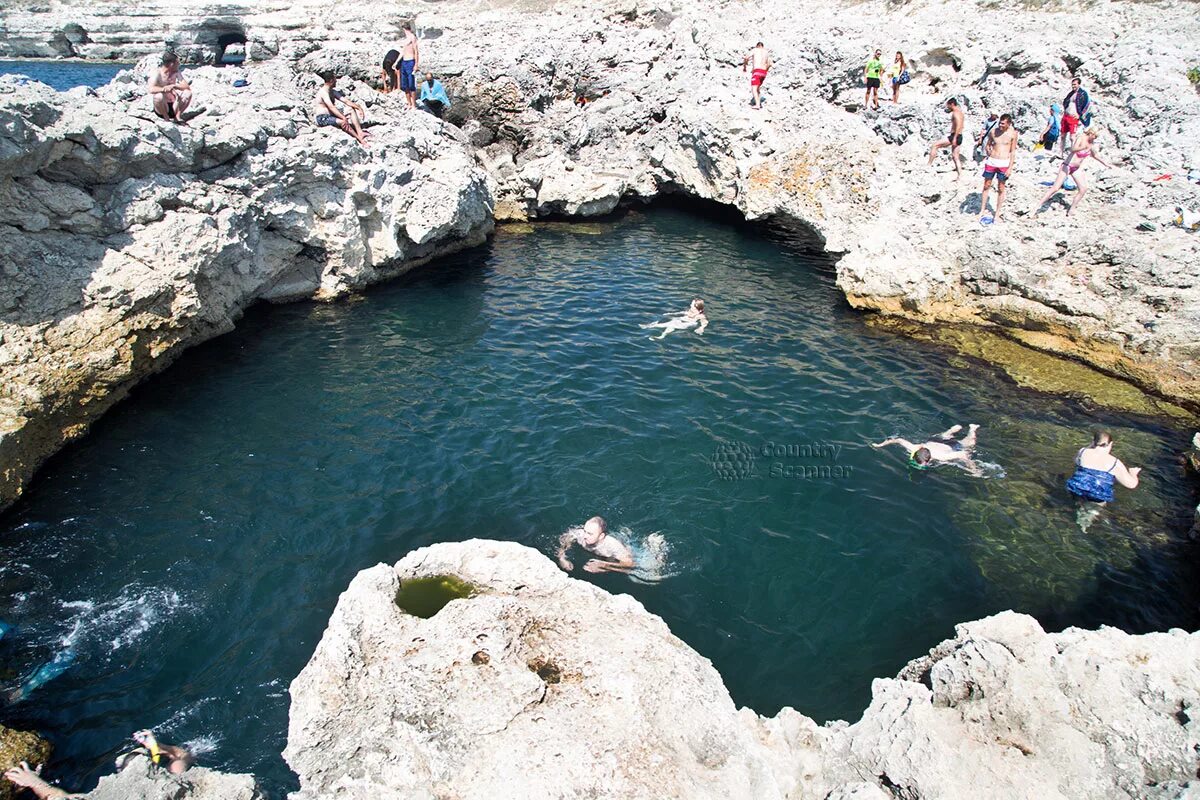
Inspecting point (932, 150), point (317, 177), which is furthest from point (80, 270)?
point (932, 150)

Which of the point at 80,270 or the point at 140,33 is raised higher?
the point at 140,33

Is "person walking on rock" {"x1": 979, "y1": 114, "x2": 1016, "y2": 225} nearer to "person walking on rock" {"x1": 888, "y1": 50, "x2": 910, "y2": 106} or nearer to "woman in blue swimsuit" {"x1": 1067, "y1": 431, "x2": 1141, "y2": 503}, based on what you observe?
"person walking on rock" {"x1": 888, "y1": 50, "x2": 910, "y2": 106}

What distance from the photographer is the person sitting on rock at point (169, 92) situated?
15.2 metres

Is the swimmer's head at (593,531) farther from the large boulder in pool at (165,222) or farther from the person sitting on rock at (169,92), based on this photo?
the person sitting on rock at (169,92)

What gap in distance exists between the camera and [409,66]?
2309cm

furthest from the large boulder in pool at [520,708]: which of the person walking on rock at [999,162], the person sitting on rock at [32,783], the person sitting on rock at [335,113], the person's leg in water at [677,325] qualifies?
the person walking on rock at [999,162]

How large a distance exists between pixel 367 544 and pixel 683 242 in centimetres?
1745

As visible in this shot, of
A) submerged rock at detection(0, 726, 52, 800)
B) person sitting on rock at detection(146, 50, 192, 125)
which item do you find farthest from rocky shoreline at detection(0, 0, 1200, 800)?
submerged rock at detection(0, 726, 52, 800)

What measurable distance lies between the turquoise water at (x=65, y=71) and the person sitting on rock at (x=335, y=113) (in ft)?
106

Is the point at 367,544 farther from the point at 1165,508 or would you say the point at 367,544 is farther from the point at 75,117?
the point at 1165,508

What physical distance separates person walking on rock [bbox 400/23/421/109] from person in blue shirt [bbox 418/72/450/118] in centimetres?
70

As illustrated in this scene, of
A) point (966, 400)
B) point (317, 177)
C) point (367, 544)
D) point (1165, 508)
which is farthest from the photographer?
point (317, 177)

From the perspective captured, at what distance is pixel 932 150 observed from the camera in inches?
816

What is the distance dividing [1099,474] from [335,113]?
19.5m
